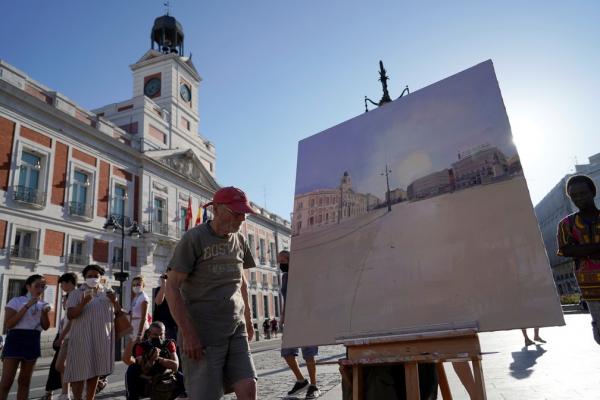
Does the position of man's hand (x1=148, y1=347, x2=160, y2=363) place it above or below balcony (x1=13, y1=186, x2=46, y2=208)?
below

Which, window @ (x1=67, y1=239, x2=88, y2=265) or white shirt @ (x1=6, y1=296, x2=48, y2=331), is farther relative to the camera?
window @ (x1=67, y1=239, x2=88, y2=265)

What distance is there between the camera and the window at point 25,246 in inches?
583

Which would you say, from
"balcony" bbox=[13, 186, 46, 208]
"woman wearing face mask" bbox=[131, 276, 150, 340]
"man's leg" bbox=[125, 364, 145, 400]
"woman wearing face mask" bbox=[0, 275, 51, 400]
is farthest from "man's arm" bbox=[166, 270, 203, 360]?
"balcony" bbox=[13, 186, 46, 208]

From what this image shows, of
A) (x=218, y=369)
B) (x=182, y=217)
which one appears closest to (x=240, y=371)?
(x=218, y=369)

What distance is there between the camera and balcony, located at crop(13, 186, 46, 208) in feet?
49.6

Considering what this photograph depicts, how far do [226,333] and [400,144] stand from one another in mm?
1726

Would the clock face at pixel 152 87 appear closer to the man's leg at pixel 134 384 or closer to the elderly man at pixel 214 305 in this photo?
the man's leg at pixel 134 384

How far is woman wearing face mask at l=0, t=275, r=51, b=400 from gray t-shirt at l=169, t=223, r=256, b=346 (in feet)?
9.79

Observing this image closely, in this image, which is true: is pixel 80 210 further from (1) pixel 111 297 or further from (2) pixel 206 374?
(2) pixel 206 374

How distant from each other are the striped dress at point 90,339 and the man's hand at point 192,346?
2.00 m

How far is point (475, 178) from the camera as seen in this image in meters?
2.46

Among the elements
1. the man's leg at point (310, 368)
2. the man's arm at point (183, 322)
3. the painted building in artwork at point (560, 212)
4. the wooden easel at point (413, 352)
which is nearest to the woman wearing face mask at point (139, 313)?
the man's leg at point (310, 368)

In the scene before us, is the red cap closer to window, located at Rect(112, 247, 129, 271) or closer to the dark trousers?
the dark trousers

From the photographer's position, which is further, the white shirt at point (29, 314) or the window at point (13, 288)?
the window at point (13, 288)
